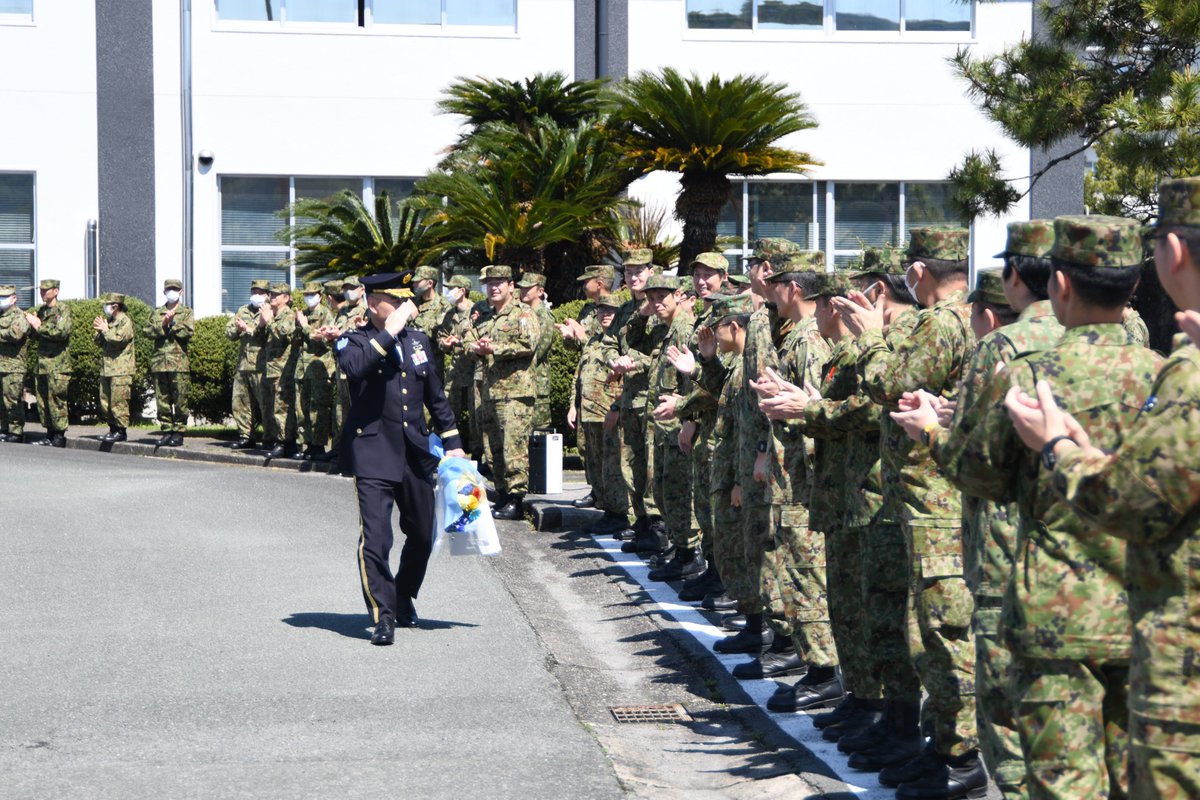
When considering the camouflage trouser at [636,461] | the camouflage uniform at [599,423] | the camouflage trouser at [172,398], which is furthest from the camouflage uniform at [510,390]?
the camouflage trouser at [172,398]

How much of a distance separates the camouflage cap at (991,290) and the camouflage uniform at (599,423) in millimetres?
7948

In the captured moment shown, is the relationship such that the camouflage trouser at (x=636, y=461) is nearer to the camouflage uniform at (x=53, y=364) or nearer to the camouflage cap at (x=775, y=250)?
the camouflage cap at (x=775, y=250)

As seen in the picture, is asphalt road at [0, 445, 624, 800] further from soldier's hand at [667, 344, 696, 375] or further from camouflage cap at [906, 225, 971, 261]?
camouflage cap at [906, 225, 971, 261]

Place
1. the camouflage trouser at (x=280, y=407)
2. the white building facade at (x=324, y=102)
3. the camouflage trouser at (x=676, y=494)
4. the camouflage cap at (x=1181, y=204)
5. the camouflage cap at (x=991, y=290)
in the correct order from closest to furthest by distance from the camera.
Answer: the camouflage cap at (x=1181, y=204) → the camouflage cap at (x=991, y=290) → the camouflage trouser at (x=676, y=494) → the camouflage trouser at (x=280, y=407) → the white building facade at (x=324, y=102)

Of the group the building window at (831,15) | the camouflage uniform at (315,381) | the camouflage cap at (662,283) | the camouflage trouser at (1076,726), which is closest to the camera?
the camouflage trouser at (1076,726)

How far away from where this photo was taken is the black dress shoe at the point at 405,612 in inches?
386

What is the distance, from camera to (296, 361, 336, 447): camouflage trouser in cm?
1941

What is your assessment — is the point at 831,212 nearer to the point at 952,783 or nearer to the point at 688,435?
the point at 688,435

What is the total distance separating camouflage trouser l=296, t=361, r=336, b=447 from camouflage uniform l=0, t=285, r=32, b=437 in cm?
489

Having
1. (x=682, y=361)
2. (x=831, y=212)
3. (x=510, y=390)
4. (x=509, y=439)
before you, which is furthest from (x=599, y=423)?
(x=831, y=212)

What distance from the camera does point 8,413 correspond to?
22.2 m

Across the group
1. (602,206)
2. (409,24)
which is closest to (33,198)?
(409,24)

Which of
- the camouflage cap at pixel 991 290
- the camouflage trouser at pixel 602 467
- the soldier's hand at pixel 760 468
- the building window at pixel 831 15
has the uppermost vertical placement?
the building window at pixel 831 15

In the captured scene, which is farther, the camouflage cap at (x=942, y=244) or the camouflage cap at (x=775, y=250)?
the camouflage cap at (x=775, y=250)
